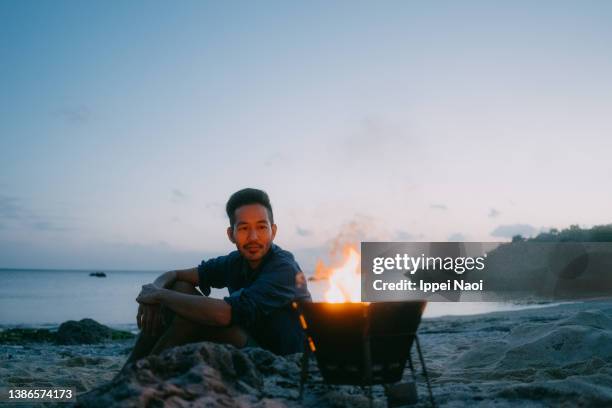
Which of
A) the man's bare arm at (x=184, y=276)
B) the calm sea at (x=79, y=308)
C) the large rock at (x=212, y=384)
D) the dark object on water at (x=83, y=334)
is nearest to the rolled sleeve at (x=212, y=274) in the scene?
the man's bare arm at (x=184, y=276)

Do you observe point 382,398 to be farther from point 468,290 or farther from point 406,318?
point 468,290

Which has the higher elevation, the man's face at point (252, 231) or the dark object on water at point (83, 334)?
the man's face at point (252, 231)

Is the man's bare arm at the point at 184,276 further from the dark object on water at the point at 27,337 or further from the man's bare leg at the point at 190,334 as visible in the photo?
A: the dark object on water at the point at 27,337

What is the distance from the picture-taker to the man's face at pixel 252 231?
16.2 ft

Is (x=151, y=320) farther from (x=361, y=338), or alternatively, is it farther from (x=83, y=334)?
(x=83, y=334)

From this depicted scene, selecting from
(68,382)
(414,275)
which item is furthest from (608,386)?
(414,275)

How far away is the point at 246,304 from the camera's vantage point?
4453 millimetres

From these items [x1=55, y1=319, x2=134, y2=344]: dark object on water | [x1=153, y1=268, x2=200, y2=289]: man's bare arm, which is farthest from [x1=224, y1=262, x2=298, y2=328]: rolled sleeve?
[x1=55, y1=319, x2=134, y2=344]: dark object on water

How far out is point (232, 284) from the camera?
18.5 ft

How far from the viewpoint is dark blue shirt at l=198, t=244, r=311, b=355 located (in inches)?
177

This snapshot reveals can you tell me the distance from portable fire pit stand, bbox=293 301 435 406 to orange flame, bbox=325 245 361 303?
1.11 m

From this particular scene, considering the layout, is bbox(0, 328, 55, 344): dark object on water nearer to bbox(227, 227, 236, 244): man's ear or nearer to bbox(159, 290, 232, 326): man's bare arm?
bbox(227, 227, 236, 244): man's ear

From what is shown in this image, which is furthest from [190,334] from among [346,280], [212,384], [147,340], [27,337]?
[27,337]

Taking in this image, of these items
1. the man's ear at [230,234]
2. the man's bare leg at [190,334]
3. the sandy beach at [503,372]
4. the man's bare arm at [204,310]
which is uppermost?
the man's ear at [230,234]
